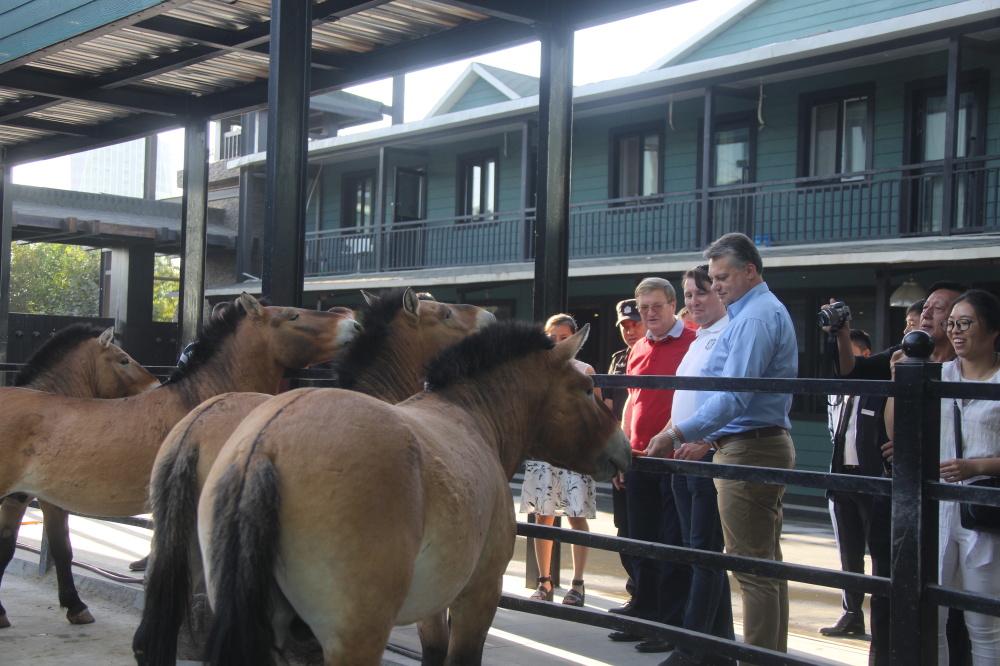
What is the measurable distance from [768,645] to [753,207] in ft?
37.6

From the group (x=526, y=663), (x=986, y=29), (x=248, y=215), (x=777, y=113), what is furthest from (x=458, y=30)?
(x=248, y=215)

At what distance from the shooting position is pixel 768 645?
4031mm

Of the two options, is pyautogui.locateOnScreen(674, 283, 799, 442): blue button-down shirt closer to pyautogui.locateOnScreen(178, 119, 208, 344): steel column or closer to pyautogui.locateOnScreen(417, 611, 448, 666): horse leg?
pyautogui.locateOnScreen(417, 611, 448, 666): horse leg

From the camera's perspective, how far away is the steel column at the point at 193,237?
7.67 meters

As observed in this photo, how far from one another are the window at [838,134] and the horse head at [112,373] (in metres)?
11.7

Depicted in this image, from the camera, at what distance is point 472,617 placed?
317 cm

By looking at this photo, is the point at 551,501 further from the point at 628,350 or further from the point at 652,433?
the point at 628,350

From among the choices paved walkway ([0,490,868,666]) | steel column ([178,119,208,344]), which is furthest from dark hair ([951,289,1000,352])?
steel column ([178,119,208,344])

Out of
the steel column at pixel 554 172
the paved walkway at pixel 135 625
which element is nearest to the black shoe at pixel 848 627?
the paved walkway at pixel 135 625

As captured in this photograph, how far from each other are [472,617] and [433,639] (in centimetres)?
22

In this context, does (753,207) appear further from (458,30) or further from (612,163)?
(458,30)

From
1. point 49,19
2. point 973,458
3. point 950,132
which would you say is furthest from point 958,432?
point 950,132

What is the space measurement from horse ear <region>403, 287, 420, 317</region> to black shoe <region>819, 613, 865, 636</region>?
352 centimetres

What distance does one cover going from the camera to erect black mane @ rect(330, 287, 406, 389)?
386 cm
